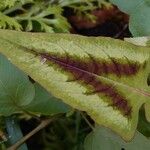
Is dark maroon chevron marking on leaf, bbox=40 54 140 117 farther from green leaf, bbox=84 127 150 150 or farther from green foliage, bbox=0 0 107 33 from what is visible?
green foliage, bbox=0 0 107 33

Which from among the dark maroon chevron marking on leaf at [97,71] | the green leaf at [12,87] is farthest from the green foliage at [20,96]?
the dark maroon chevron marking on leaf at [97,71]

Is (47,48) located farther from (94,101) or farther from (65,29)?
(65,29)

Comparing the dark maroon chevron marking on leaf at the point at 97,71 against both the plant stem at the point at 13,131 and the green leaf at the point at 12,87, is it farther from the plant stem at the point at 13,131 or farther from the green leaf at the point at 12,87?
the plant stem at the point at 13,131

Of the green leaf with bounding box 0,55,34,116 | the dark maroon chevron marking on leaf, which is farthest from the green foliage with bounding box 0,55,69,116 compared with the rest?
the dark maroon chevron marking on leaf

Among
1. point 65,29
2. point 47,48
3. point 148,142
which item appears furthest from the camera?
point 65,29

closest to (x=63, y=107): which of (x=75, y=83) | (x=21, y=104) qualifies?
(x=21, y=104)

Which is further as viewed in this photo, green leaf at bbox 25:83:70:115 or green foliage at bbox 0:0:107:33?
green foliage at bbox 0:0:107:33

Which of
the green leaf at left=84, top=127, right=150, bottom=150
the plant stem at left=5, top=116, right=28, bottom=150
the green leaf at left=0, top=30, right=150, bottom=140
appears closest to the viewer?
the green leaf at left=0, top=30, right=150, bottom=140
